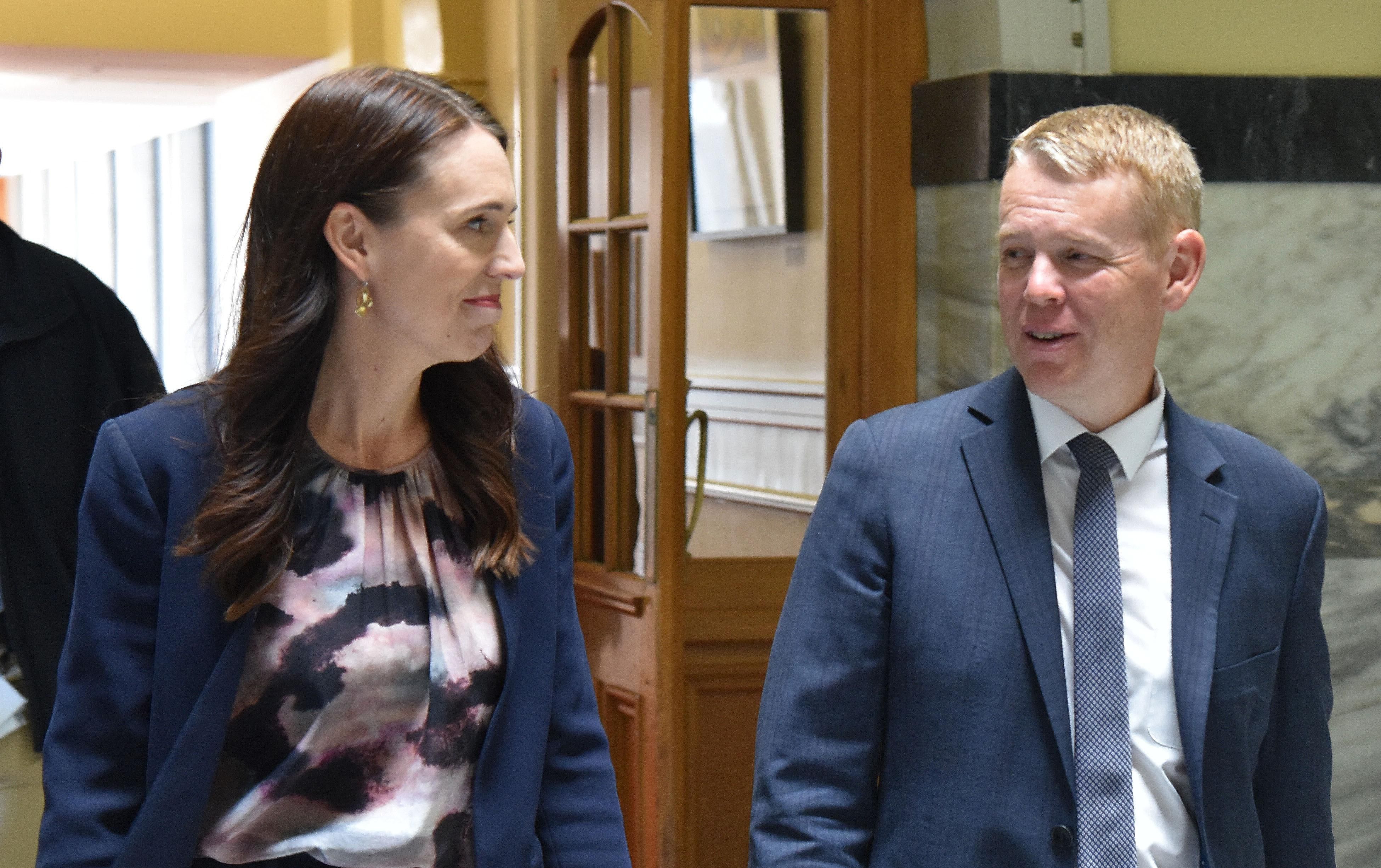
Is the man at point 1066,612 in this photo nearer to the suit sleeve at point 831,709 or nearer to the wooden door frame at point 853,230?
the suit sleeve at point 831,709

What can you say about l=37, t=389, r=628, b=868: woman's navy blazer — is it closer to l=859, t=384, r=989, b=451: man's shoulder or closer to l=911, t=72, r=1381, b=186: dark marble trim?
l=859, t=384, r=989, b=451: man's shoulder

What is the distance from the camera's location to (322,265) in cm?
147

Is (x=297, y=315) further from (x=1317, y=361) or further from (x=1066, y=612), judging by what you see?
(x=1317, y=361)

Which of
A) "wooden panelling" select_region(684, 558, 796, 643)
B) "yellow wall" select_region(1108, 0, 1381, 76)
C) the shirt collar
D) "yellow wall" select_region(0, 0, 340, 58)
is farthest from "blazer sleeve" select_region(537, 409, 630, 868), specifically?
"yellow wall" select_region(0, 0, 340, 58)

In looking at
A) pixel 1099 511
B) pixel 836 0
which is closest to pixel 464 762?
pixel 1099 511

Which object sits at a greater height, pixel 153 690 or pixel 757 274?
pixel 757 274

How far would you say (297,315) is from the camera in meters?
1.45

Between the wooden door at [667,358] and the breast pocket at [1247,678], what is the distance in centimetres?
178

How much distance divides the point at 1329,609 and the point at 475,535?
2.22m

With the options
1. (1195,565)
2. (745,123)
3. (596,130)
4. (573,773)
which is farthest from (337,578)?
(745,123)

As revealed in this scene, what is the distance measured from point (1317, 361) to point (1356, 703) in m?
0.73

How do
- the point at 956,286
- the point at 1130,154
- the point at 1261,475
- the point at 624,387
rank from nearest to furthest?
the point at 1130,154, the point at 1261,475, the point at 956,286, the point at 624,387

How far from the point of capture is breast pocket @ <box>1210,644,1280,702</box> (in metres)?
1.54

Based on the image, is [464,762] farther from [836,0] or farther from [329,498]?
[836,0]
